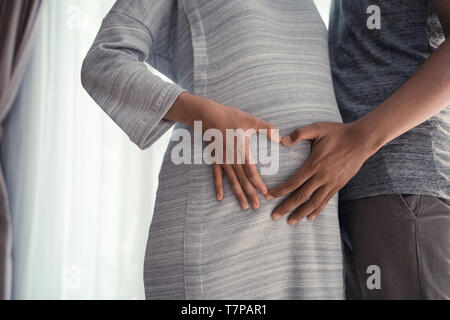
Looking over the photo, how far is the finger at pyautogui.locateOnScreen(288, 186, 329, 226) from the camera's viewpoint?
52cm

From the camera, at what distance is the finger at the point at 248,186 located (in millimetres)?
509

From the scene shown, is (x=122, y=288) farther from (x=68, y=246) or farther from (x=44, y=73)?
(x=44, y=73)

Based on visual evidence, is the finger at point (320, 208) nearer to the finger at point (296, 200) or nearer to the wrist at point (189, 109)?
the finger at point (296, 200)

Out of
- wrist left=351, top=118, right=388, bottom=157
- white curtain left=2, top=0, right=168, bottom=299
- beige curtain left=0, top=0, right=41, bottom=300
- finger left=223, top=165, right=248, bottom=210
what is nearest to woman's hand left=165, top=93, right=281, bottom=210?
finger left=223, top=165, right=248, bottom=210

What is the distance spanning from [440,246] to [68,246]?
1.50 m

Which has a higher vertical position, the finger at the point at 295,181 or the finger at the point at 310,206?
the finger at the point at 295,181

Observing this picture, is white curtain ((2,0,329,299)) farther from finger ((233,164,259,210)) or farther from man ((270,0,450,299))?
finger ((233,164,259,210))

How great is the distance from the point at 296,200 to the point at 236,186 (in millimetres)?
83

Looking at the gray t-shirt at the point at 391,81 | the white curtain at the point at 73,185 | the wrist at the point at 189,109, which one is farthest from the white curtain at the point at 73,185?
the wrist at the point at 189,109

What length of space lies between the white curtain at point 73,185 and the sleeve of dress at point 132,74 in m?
1.10

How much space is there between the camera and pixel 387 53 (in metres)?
0.60

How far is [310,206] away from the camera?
1.72 ft

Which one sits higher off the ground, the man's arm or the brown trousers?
the man's arm

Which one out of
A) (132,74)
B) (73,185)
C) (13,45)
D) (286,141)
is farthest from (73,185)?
(286,141)
